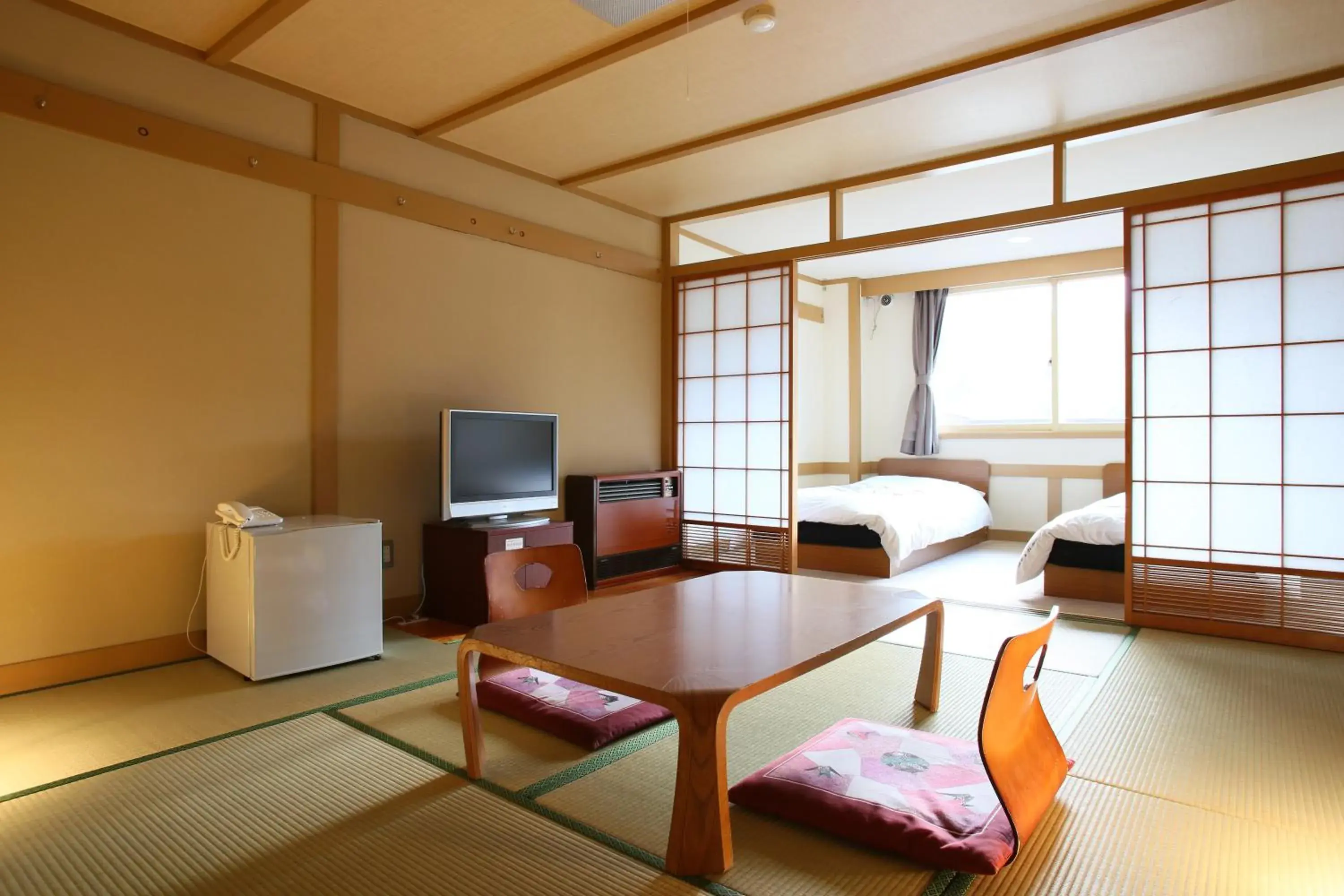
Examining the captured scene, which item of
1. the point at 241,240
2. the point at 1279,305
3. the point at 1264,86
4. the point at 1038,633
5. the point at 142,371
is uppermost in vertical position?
the point at 1264,86

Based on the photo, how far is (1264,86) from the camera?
332 cm

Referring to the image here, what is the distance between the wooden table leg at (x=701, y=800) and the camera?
145cm

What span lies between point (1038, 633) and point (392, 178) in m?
3.47

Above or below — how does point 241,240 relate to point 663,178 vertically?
below

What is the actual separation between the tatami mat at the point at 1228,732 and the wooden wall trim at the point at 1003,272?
410cm

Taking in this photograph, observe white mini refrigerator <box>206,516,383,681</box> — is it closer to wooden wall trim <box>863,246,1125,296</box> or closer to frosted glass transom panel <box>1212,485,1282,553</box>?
frosted glass transom panel <box>1212,485,1282,553</box>

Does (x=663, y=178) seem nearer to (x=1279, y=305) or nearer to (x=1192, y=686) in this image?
(x=1279, y=305)

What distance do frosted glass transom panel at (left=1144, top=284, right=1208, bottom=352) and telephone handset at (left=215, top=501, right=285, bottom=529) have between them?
13.1ft

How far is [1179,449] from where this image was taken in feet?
11.9

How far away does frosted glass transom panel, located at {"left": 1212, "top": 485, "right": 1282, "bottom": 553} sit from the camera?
3.39m

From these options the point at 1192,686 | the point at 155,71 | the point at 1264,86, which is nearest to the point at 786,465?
the point at 1192,686

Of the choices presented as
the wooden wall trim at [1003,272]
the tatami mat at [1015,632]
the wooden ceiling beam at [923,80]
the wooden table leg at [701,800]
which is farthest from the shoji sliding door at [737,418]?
the wooden table leg at [701,800]

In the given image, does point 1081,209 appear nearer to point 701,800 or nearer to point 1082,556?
point 1082,556

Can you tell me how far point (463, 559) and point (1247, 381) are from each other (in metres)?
3.71
